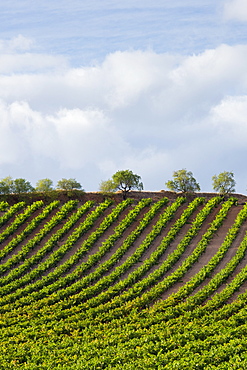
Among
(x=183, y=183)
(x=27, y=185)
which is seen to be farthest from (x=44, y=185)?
(x=183, y=183)

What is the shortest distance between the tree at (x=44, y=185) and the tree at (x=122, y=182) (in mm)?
7486

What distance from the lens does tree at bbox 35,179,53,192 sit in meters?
69.8

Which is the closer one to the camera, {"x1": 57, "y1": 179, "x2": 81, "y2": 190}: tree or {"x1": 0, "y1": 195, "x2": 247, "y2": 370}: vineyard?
{"x1": 0, "y1": 195, "x2": 247, "y2": 370}: vineyard

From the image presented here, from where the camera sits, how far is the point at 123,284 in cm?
4325

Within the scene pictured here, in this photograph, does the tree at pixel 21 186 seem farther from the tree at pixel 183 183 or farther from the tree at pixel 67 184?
the tree at pixel 183 183

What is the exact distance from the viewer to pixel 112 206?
63.3m

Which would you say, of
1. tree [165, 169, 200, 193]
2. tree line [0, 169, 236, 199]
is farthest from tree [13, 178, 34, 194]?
tree [165, 169, 200, 193]

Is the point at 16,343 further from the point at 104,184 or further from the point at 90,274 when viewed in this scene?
the point at 104,184

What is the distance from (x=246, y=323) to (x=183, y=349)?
274 inches

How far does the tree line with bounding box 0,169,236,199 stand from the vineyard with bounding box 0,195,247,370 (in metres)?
4.80

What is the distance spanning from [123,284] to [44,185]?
30400 millimetres

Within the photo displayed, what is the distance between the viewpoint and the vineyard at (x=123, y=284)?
99.5 ft

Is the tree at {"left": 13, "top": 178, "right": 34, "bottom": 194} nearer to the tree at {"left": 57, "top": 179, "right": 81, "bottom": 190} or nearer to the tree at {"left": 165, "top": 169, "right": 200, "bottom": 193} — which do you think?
the tree at {"left": 57, "top": 179, "right": 81, "bottom": 190}

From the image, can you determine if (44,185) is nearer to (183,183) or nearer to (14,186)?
(14,186)
